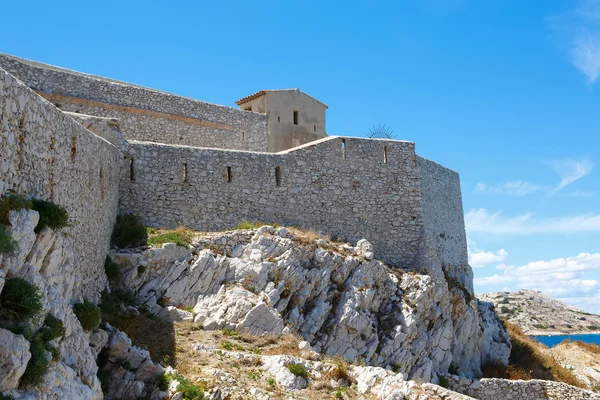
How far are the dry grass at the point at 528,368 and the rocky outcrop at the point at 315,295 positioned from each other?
1862 millimetres

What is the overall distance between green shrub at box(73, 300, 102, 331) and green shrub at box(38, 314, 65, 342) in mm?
1950

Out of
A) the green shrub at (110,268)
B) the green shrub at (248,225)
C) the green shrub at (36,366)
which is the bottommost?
the green shrub at (36,366)

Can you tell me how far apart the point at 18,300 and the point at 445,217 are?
2103 cm

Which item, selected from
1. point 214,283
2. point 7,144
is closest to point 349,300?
point 214,283

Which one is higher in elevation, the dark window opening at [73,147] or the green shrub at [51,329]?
the dark window opening at [73,147]

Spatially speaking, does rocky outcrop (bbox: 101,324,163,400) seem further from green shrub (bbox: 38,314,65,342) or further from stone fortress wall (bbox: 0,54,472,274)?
stone fortress wall (bbox: 0,54,472,274)

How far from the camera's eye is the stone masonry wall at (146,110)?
20.2m

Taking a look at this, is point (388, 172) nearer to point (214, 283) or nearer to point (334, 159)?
point (334, 159)

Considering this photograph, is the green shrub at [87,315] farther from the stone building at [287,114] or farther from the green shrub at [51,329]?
the stone building at [287,114]

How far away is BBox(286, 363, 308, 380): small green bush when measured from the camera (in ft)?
41.9

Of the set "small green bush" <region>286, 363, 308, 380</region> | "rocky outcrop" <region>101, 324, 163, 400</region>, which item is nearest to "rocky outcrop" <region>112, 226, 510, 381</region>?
"small green bush" <region>286, 363, 308, 380</region>

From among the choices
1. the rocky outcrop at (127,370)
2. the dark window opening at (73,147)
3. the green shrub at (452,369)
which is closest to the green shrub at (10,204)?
the dark window opening at (73,147)

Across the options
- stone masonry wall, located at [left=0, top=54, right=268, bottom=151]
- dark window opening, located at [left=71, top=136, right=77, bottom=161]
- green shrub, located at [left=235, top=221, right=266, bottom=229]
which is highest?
stone masonry wall, located at [left=0, top=54, right=268, bottom=151]

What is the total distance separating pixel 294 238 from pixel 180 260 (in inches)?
165
